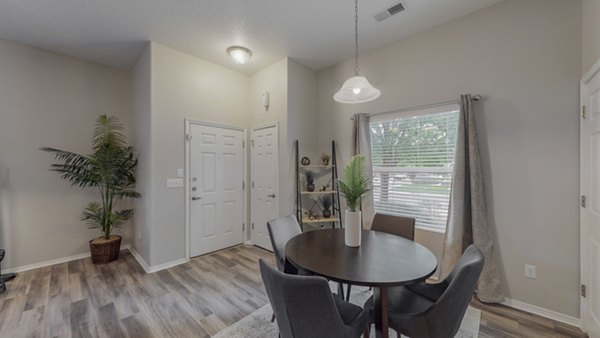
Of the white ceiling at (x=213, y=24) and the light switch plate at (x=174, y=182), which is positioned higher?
the white ceiling at (x=213, y=24)

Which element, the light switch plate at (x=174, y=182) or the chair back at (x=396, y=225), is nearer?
the chair back at (x=396, y=225)

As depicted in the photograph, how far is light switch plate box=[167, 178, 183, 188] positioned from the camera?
10.3 ft

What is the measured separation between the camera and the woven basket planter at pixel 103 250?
3.14 meters

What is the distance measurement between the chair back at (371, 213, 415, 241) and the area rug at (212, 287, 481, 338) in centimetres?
76

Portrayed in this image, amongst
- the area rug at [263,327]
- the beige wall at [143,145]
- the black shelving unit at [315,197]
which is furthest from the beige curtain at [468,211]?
the beige wall at [143,145]

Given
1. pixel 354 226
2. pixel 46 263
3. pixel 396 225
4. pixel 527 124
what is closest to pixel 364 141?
pixel 396 225

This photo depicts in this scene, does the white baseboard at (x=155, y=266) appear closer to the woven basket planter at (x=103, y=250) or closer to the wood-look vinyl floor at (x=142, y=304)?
the wood-look vinyl floor at (x=142, y=304)

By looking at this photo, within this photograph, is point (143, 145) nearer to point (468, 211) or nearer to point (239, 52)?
point (239, 52)

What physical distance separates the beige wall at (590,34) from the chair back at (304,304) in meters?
2.41

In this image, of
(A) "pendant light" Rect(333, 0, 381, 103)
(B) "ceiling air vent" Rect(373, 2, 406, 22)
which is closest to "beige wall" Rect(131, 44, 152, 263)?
(A) "pendant light" Rect(333, 0, 381, 103)

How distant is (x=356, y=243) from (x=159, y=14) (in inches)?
116

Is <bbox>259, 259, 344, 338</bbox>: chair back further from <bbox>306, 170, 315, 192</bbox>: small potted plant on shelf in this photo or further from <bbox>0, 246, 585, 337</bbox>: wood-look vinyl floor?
<bbox>306, 170, 315, 192</bbox>: small potted plant on shelf

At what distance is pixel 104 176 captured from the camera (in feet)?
10.4

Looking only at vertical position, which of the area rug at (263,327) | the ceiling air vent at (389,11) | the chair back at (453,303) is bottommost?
the area rug at (263,327)
